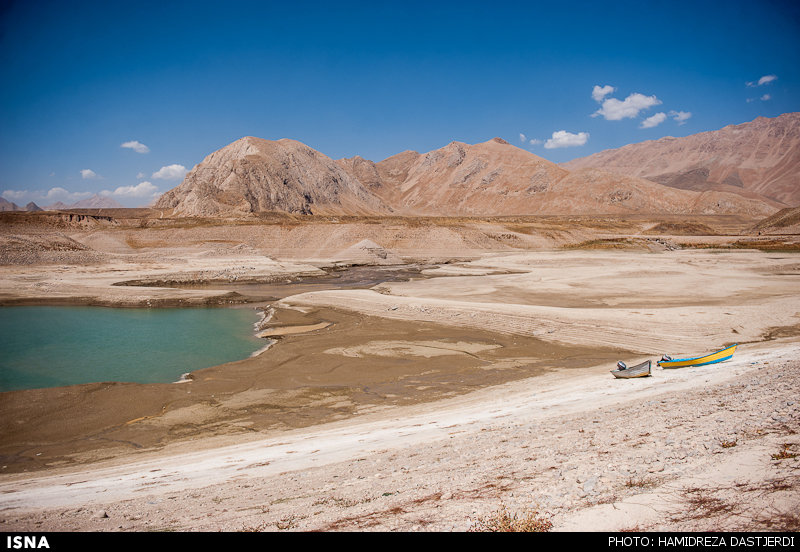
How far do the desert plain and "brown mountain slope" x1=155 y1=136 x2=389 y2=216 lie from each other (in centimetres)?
9873

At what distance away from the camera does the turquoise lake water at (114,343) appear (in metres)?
16.8

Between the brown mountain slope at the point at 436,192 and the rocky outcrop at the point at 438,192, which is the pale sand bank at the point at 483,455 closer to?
the rocky outcrop at the point at 438,192

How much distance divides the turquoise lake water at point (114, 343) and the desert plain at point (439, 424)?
1.82 metres

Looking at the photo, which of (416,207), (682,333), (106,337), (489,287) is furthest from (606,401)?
(416,207)

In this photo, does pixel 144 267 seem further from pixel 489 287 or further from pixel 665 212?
pixel 665 212

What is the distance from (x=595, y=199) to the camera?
166750mm

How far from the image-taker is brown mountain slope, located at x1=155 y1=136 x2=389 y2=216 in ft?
415

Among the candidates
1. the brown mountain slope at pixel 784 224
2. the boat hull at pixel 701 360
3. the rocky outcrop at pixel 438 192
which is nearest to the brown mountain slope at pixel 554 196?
the rocky outcrop at pixel 438 192

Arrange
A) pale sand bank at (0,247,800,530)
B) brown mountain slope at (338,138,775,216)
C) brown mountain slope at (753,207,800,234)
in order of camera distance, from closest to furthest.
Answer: pale sand bank at (0,247,800,530)
brown mountain slope at (753,207,800,234)
brown mountain slope at (338,138,775,216)

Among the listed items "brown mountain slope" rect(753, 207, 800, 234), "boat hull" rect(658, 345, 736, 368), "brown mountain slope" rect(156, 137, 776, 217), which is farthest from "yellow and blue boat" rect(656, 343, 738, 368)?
"brown mountain slope" rect(156, 137, 776, 217)

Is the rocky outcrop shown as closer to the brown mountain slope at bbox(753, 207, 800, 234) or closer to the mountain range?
the mountain range

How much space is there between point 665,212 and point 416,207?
93.0 metres

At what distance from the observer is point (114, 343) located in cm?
2150

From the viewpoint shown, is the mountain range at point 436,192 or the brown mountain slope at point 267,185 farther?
the mountain range at point 436,192
